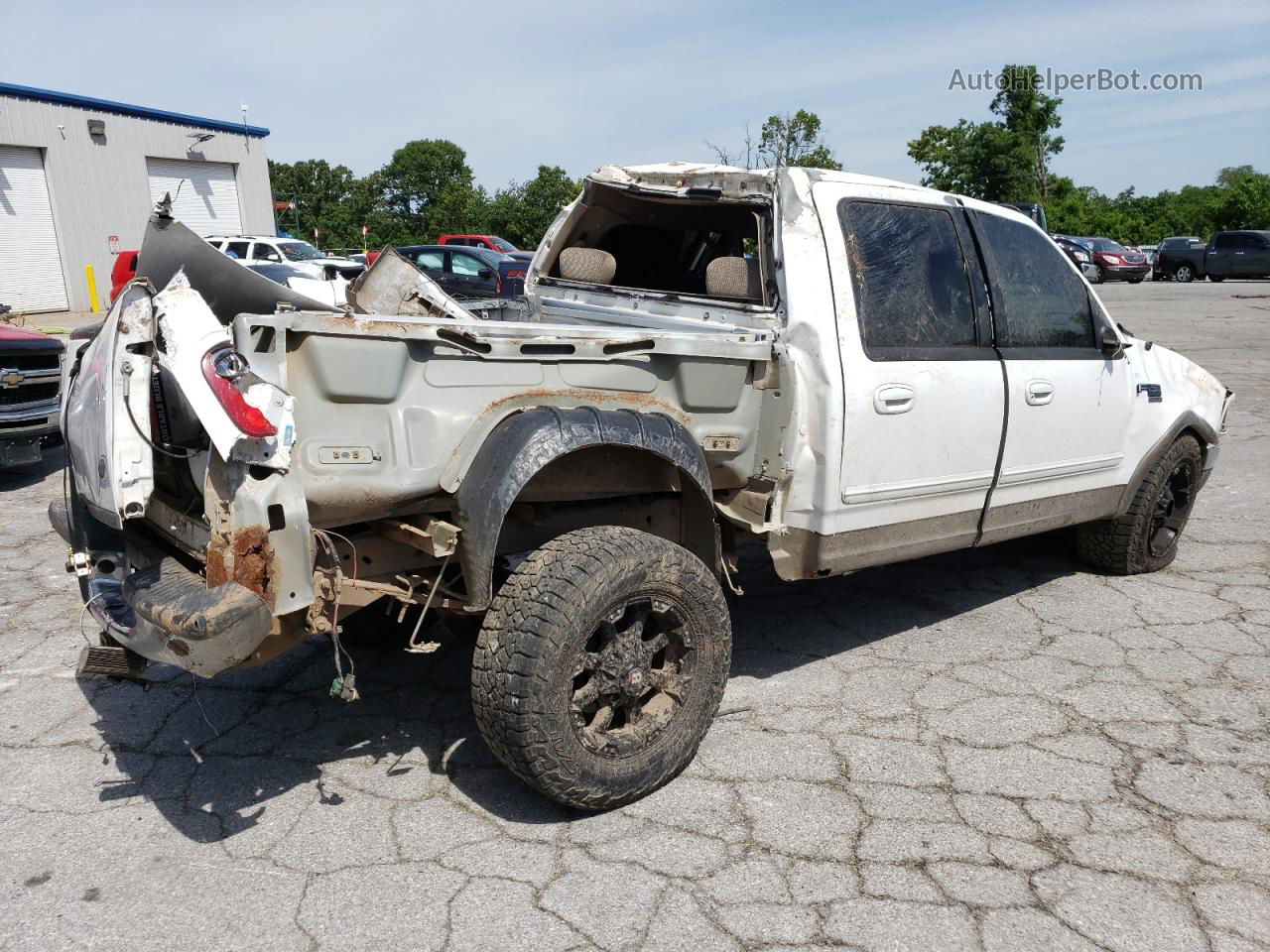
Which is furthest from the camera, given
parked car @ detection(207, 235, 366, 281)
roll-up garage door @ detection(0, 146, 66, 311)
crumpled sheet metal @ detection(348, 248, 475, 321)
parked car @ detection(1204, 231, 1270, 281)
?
parked car @ detection(1204, 231, 1270, 281)

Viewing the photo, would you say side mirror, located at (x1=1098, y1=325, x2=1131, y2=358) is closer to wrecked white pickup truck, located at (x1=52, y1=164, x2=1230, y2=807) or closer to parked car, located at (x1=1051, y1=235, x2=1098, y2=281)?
wrecked white pickup truck, located at (x1=52, y1=164, x2=1230, y2=807)

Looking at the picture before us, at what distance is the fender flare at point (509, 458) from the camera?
105 inches

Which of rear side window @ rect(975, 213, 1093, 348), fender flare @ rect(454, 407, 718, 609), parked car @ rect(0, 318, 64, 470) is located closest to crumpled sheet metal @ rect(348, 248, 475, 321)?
fender flare @ rect(454, 407, 718, 609)

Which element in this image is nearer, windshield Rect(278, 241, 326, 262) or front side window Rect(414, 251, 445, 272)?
front side window Rect(414, 251, 445, 272)

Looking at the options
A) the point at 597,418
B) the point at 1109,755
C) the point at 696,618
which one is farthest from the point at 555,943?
the point at 1109,755

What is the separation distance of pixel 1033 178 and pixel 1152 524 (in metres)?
39.5

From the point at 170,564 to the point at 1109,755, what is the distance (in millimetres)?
3076

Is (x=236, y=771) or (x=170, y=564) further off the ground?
(x=170, y=564)

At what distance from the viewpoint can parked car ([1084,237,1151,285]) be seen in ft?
102

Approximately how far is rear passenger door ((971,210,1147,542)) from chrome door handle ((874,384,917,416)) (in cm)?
60

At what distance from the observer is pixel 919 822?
9.67ft

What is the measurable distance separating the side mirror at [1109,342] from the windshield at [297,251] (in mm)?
18889

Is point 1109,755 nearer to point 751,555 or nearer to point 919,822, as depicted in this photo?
point 919,822

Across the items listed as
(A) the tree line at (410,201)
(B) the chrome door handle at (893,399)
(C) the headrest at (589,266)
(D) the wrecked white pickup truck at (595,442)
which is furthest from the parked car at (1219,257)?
(B) the chrome door handle at (893,399)
